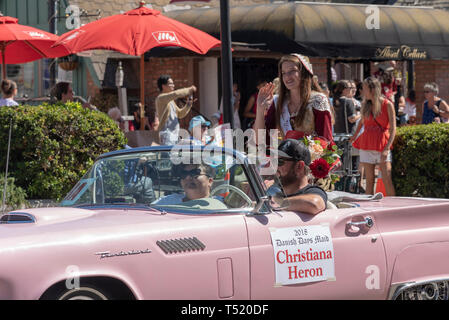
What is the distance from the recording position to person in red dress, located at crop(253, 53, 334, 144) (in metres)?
6.29

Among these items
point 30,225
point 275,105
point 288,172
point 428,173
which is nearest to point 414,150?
point 428,173

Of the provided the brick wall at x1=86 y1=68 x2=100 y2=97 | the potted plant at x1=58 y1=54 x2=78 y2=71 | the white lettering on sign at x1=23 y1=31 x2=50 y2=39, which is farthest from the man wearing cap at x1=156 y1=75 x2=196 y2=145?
the potted plant at x1=58 y1=54 x2=78 y2=71

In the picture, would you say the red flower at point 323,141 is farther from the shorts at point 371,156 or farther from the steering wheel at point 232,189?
the shorts at point 371,156

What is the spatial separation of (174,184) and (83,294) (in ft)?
3.35

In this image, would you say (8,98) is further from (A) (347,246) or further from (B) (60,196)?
(A) (347,246)

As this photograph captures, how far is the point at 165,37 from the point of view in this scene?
10.9 meters

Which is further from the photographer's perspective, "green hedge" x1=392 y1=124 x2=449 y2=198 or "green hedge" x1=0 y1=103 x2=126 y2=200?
"green hedge" x1=392 y1=124 x2=449 y2=198

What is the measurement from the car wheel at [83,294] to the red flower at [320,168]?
2.12 meters

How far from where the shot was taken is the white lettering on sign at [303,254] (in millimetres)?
4500

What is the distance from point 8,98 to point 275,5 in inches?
279

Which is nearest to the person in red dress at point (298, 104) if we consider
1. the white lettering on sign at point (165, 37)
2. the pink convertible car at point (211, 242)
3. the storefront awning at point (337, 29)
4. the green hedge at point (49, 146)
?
the pink convertible car at point (211, 242)

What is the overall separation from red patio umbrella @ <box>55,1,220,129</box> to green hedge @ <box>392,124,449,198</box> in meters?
A: 3.14

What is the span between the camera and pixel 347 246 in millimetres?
4727

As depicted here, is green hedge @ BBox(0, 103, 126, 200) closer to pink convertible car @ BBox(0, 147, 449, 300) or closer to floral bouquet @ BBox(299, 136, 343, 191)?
floral bouquet @ BBox(299, 136, 343, 191)
